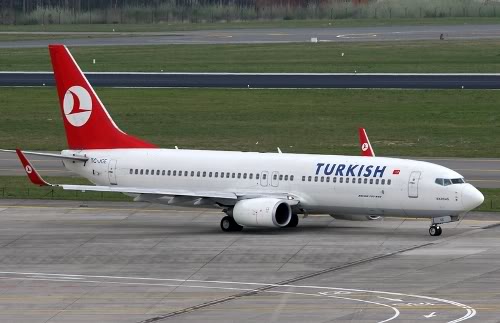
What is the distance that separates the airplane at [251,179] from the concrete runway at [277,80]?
171 feet

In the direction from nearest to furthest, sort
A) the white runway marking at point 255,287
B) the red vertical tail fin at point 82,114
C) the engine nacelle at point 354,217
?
the white runway marking at point 255,287, the engine nacelle at point 354,217, the red vertical tail fin at point 82,114

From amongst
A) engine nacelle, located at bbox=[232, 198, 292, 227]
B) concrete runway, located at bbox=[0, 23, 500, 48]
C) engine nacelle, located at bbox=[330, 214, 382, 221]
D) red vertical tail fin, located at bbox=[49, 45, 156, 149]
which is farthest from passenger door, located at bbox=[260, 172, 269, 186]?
concrete runway, located at bbox=[0, 23, 500, 48]

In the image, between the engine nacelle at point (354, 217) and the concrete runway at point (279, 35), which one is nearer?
the engine nacelle at point (354, 217)

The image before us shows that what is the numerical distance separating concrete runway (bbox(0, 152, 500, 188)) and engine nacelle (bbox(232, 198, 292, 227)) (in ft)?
57.7

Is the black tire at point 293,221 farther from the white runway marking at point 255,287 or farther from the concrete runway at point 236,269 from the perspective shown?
the white runway marking at point 255,287

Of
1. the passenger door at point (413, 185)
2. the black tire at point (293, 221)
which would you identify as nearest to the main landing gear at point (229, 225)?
the black tire at point (293, 221)

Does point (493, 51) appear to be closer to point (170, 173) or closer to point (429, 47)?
point (429, 47)

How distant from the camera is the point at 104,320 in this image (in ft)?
135

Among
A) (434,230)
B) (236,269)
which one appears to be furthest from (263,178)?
(236,269)

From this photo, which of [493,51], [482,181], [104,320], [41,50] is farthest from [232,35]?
[104,320]

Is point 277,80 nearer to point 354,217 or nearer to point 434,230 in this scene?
point 354,217

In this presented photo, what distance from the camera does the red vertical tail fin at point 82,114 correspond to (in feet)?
212

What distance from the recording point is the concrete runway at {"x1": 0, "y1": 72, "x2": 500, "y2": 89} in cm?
11475

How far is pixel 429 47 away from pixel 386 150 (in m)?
64.0
